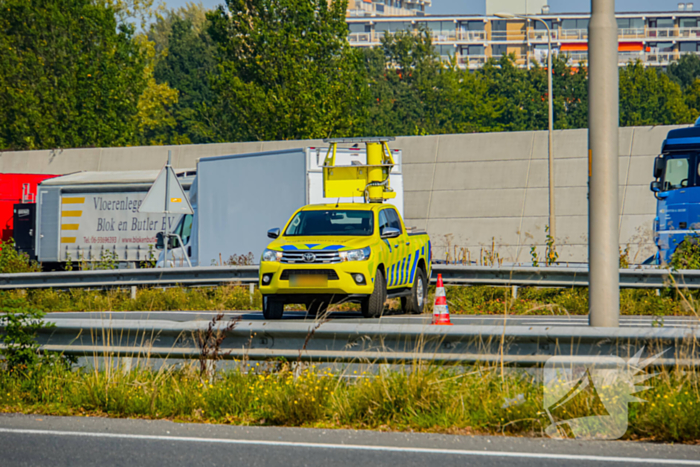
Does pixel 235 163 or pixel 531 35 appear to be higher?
pixel 531 35

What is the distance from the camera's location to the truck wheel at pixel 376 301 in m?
12.1

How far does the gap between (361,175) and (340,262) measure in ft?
19.0

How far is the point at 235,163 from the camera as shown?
18.6 metres

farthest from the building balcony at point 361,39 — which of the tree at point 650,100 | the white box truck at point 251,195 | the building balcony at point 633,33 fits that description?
the white box truck at point 251,195

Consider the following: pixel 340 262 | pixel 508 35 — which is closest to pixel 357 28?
pixel 508 35

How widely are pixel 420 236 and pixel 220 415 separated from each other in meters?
8.45

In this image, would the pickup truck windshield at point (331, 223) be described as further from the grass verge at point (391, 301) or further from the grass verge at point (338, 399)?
the grass verge at point (338, 399)

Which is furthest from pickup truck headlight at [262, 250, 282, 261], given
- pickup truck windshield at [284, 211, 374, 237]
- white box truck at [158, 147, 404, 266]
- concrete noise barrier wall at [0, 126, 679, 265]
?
concrete noise barrier wall at [0, 126, 679, 265]

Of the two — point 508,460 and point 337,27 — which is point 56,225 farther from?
point 337,27

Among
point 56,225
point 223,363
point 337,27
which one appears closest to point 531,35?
point 337,27

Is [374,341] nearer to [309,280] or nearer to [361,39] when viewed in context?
[309,280]

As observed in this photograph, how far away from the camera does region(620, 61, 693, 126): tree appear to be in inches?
2744

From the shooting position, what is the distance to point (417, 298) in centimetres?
1384

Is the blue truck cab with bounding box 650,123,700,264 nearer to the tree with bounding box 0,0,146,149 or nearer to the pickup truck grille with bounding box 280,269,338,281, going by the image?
the pickup truck grille with bounding box 280,269,338,281
